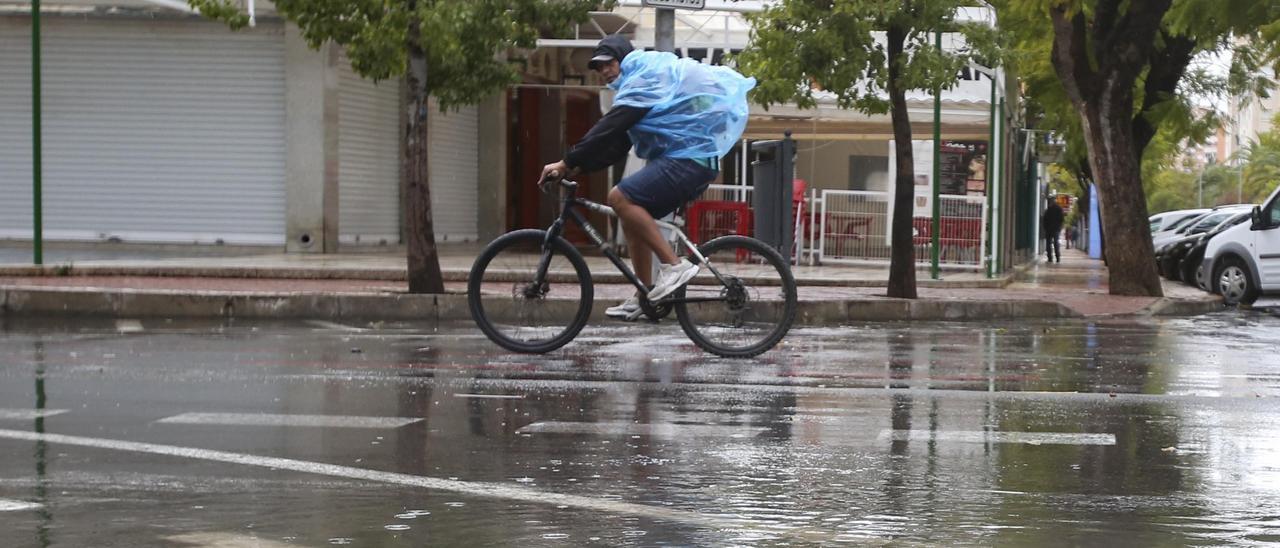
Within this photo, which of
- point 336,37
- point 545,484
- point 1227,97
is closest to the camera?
point 545,484

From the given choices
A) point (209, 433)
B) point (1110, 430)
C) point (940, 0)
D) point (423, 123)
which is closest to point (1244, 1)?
point (940, 0)

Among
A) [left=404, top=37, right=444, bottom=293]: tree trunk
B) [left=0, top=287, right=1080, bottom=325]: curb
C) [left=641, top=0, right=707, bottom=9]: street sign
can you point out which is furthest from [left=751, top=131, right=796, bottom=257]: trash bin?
[left=404, top=37, right=444, bottom=293]: tree trunk

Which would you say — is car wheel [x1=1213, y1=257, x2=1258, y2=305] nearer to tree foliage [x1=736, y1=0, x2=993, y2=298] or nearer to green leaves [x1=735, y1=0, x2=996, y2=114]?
tree foliage [x1=736, y1=0, x2=993, y2=298]

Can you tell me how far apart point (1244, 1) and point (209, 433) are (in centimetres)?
1538

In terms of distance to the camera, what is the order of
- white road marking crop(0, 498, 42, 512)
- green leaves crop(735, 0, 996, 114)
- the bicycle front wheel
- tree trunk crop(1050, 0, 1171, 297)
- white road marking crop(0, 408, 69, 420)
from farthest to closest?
1. tree trunk crop(1050, 0, 1171, 297)
2. green leaves crop(735, 0, 996, 114)
3. the bicycle front wheel
4. white road marking crop(0, 408, 69, 420)
5. white road marking crop(0, 498, 42, 512)

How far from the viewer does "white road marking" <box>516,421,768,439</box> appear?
615 cm

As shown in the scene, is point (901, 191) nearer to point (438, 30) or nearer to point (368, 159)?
point (438, 30)

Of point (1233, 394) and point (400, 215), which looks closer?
point (1233, 394)

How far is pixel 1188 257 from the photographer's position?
2578 centimetres

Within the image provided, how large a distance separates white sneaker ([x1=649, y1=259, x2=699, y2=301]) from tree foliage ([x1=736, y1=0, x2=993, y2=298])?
6.30 m

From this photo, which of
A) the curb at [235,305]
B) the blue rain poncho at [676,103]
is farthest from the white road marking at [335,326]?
the blue rain poncho at [676,103]

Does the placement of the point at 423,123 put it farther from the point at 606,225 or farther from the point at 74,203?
the point at 74,203

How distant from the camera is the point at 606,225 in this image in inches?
365

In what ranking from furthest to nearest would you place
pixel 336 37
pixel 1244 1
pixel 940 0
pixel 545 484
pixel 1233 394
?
pixel 1244 1 → pixel 940 0 → pixel 336 37 → pixel 1233 394 → pixel 545 484
